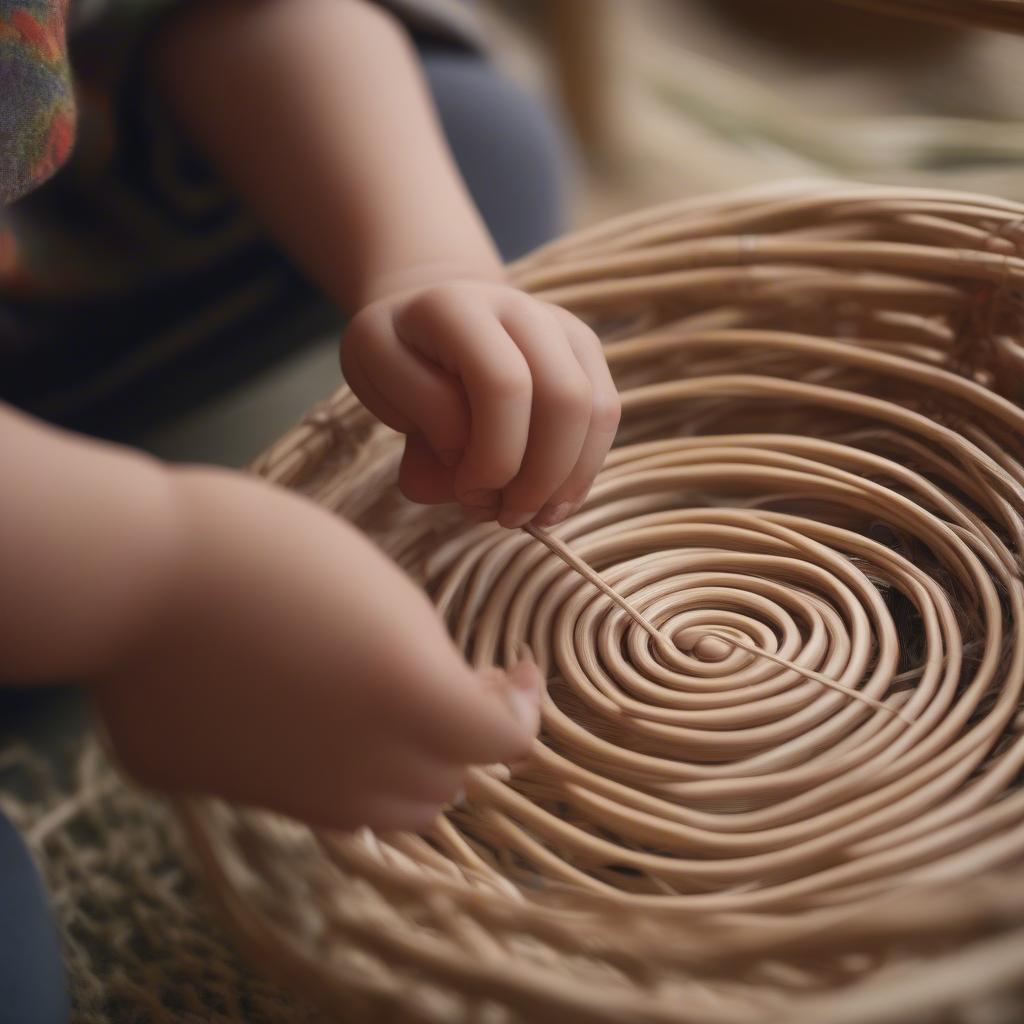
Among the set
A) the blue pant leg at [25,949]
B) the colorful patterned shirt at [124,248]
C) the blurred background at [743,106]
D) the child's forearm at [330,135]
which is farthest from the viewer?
the blurred background at [743,106]

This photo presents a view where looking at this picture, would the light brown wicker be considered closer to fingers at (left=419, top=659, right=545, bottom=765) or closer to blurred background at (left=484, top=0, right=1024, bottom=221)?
fingers at (left=419, top=659, right=545, bottom=765)

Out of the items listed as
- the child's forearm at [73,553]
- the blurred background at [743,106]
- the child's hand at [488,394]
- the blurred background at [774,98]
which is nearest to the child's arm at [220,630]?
the child's forearm at [73,553]

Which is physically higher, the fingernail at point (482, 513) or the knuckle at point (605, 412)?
the knuckle at point (605, 412)

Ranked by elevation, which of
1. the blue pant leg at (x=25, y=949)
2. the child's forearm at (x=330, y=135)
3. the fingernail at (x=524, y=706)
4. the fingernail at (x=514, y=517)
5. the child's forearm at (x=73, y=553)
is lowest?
the blue pant leg at (x=25, y=949)

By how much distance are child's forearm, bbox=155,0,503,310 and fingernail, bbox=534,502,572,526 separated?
128 millimetres

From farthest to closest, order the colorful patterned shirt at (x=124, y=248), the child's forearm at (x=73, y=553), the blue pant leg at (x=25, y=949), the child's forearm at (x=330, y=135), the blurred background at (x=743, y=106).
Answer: the blurred background at (x=743, y=106) < the colorful patterned shirt at (x=124, y=248) < the child's forearm at (x=330, y=135) < the blue pant leg at (x=25, y=949) < the child's forearm at (x=73, y=553)

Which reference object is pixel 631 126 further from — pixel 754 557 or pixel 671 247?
pixel 754 557

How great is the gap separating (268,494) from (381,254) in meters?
0.25

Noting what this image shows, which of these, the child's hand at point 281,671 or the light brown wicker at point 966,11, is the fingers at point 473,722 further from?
the light brown wicker at point 966,11

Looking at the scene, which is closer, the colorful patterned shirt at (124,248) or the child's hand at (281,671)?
the child's hand at (281,671)

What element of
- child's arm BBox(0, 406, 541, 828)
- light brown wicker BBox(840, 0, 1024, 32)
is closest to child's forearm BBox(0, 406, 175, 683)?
child's arm BBox(0, 406, 541, 828)

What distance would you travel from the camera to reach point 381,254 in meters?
0.57

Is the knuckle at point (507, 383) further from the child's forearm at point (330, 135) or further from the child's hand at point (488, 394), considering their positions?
the child's forearm at point (330, 135)

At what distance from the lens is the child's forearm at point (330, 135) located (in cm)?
58
